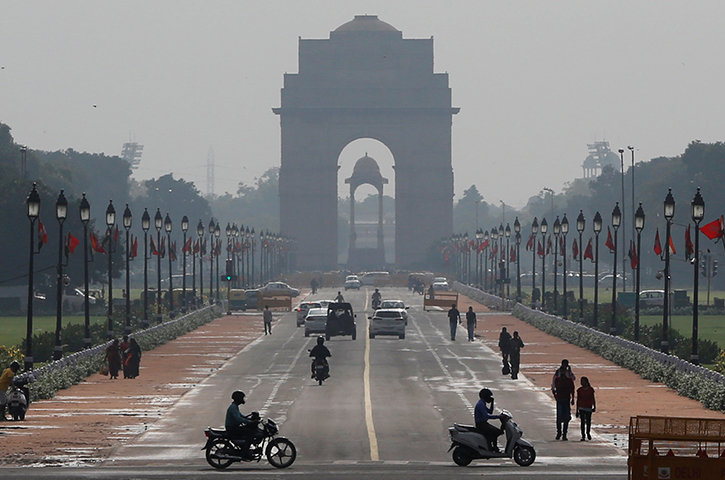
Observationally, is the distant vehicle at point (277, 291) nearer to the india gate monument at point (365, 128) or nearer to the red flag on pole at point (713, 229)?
the red flag on pole at point (713, 229)

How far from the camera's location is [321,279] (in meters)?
142

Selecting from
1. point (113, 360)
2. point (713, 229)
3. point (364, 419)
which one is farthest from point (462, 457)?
point (713, 229)

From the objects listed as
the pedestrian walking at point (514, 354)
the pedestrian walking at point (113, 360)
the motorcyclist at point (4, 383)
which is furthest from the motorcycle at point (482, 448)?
the pedestrian walking at point (113, 360)

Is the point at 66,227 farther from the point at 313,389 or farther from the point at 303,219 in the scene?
the point at 303,219

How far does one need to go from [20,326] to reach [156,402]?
126 feet

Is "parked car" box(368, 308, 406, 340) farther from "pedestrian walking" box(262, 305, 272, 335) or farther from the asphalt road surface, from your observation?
the asphalt road surface

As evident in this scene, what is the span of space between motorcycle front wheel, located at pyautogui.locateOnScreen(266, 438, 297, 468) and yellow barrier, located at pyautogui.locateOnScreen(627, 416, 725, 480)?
20.6ft

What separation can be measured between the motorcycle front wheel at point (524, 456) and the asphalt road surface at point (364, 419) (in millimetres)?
216

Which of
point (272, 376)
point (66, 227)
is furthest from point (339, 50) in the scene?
point (272, 376)

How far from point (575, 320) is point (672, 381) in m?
31.4

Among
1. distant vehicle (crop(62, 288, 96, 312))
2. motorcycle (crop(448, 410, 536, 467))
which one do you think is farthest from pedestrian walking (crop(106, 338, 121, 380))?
distant vehicle (crop(62, 288, 96, 312))

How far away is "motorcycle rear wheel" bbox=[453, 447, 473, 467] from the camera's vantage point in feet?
72.0

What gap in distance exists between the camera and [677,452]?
17.2 m

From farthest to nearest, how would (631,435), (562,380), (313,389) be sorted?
(313,389)
(562,380)
(631,435)
